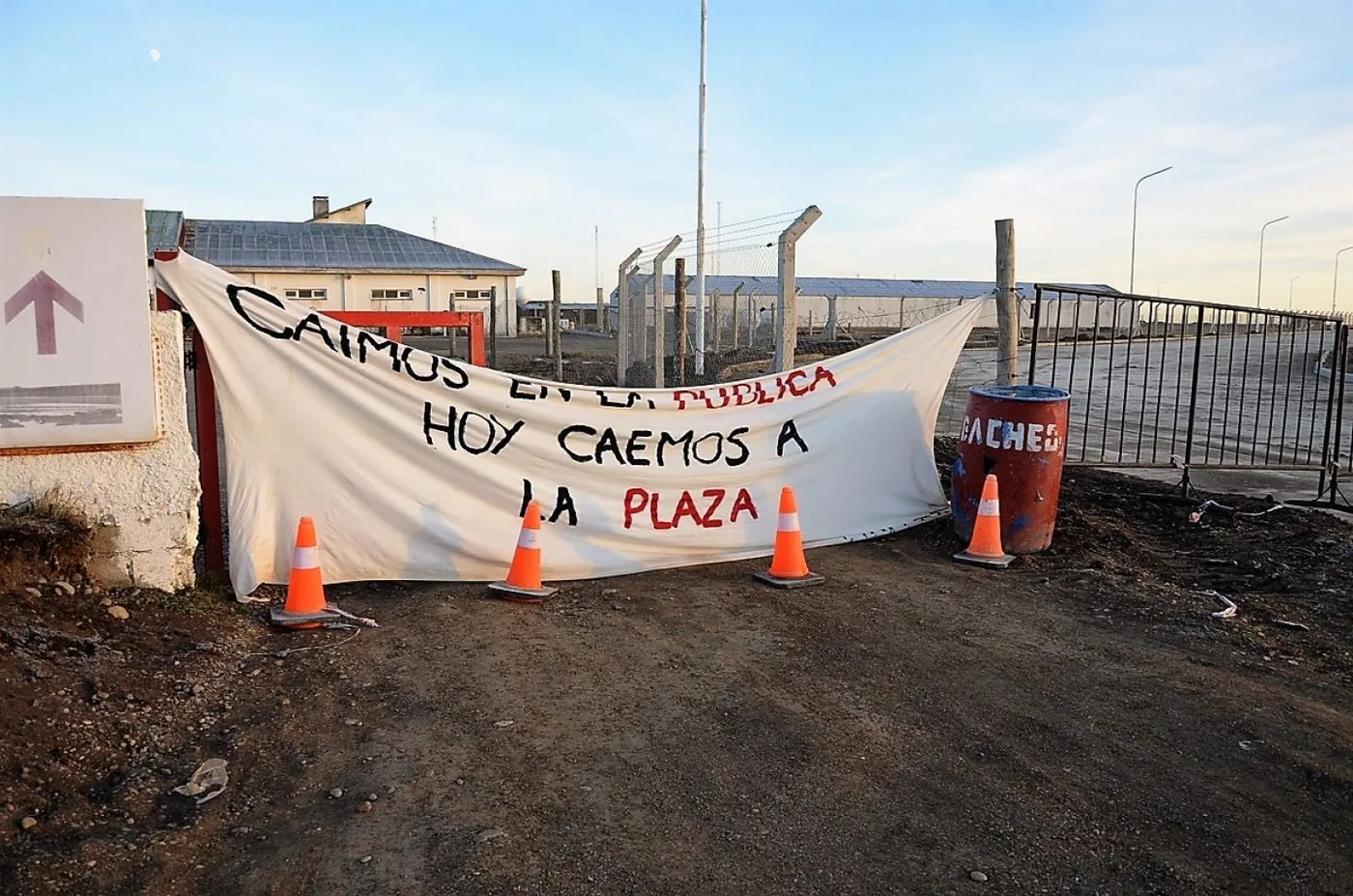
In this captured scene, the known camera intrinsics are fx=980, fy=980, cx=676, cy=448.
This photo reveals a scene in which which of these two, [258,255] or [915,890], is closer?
[915,890]

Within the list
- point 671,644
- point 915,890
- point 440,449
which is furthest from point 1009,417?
point 915,890

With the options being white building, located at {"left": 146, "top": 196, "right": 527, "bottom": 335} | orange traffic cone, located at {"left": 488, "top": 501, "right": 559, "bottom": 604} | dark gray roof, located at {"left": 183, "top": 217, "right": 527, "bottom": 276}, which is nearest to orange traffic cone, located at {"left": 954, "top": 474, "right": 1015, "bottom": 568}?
orange traffic cone, located at {"left": 488, "top": 501, "right": 559, "bottom": 604}

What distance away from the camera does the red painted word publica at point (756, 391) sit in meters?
6.77

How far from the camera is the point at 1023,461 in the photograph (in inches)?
269

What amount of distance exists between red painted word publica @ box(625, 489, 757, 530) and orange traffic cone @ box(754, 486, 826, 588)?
23.8 inches

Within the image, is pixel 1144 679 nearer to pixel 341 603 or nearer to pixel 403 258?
pixel 341 603

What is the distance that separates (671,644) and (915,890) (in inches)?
87.3

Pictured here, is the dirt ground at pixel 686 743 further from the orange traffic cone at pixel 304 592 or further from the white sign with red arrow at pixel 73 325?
the white sign with red arrow at pixel 73 325

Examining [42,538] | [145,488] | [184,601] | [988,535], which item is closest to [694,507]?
[988,535]

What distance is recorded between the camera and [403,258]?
43875 millimetres

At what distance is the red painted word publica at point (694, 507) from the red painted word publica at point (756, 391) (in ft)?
2.04

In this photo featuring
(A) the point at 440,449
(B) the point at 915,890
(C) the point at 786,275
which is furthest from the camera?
(C) the point at 786,275

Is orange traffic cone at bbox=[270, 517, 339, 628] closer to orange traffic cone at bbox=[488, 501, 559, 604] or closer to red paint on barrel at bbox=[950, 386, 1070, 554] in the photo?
orange traffic cone at bbox=[488, 501, 559, 604]

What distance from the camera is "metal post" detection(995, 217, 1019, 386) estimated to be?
26.1 ft
